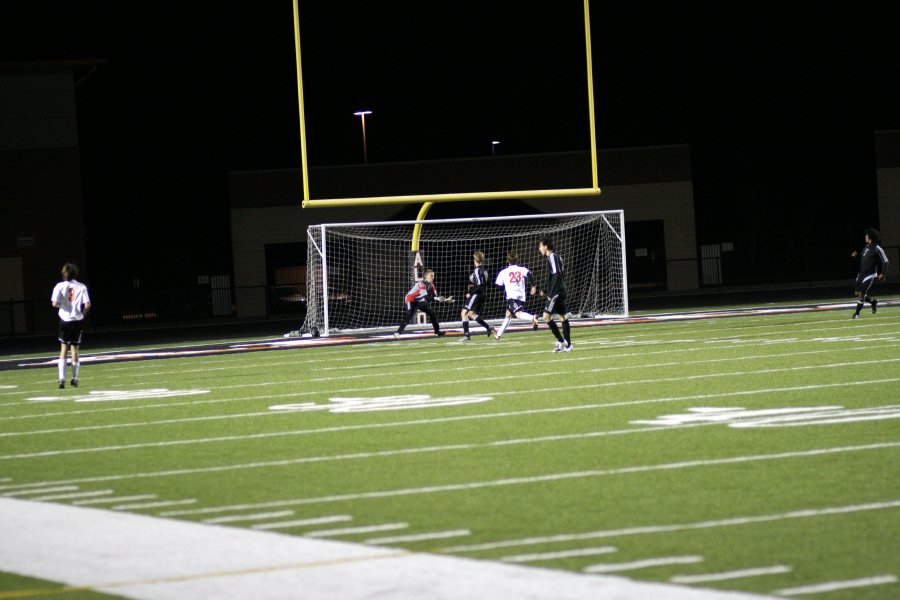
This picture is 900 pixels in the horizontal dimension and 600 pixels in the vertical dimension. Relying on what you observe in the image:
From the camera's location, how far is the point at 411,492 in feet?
28.2

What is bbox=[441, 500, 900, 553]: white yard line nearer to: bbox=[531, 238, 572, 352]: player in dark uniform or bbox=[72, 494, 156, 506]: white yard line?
bbox=[72, 494, 156, 506]: white yard line

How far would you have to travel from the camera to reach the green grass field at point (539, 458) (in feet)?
22.0

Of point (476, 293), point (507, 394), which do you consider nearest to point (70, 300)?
point (507, 394)

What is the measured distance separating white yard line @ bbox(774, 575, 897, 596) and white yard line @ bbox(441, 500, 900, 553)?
1.29 metres

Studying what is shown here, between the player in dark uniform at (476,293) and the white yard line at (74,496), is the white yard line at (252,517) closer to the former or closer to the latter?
the white yard line at (74,496)

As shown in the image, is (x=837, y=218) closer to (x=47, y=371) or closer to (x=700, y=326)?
(x=700, y=326)

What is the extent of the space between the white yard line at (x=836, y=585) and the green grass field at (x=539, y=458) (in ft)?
0.05

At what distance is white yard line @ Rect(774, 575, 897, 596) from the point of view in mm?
5648

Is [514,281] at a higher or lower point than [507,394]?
higher

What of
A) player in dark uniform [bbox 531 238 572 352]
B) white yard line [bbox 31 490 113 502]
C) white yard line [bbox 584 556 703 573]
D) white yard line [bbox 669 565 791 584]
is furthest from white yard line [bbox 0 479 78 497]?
player in dark uniform [bbox 531 238 572 352]

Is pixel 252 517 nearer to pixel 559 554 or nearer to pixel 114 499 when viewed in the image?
pixel 114 499

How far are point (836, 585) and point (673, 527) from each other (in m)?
1.42

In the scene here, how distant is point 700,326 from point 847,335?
5.52 metres

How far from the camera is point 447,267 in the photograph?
140ft
